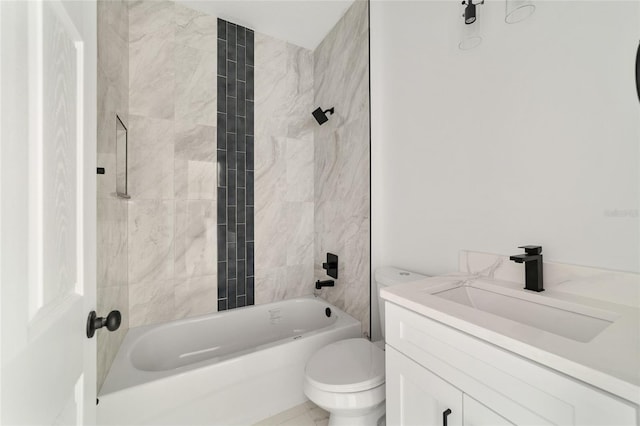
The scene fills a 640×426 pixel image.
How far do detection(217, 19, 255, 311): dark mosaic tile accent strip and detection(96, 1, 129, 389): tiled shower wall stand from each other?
0.63 m

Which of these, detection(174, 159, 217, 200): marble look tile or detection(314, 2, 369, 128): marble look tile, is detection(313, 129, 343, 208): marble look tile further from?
detection(174, 159, 217, 200): marble look tile

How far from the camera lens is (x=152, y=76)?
1896mm

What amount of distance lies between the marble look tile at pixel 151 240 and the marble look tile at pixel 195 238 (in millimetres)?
47

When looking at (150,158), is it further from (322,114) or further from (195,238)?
(322,114)

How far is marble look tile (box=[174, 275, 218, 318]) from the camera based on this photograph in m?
1.99

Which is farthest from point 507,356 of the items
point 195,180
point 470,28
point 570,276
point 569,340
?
point 195,180

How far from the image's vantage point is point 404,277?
57.9 inches

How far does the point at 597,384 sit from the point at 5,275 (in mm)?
991

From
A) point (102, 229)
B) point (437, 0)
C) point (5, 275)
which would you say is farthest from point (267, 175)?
point (5, 275)

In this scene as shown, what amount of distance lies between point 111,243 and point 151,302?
0.70 m

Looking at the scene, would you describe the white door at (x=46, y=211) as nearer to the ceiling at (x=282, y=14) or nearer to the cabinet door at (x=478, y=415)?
the cabinet door at (x=478, y=415)

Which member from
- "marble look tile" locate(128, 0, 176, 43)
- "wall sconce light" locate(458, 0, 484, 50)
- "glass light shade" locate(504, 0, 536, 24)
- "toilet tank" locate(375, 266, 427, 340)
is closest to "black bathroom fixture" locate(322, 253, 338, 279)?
"toilet tank" locate(375, 266, 427, 340)

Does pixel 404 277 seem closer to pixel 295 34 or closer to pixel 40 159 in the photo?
pixel 40 159

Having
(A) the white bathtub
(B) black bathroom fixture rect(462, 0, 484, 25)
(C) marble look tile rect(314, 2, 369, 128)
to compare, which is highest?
(C) marble look tile rect(314, 2, 369, 128)
